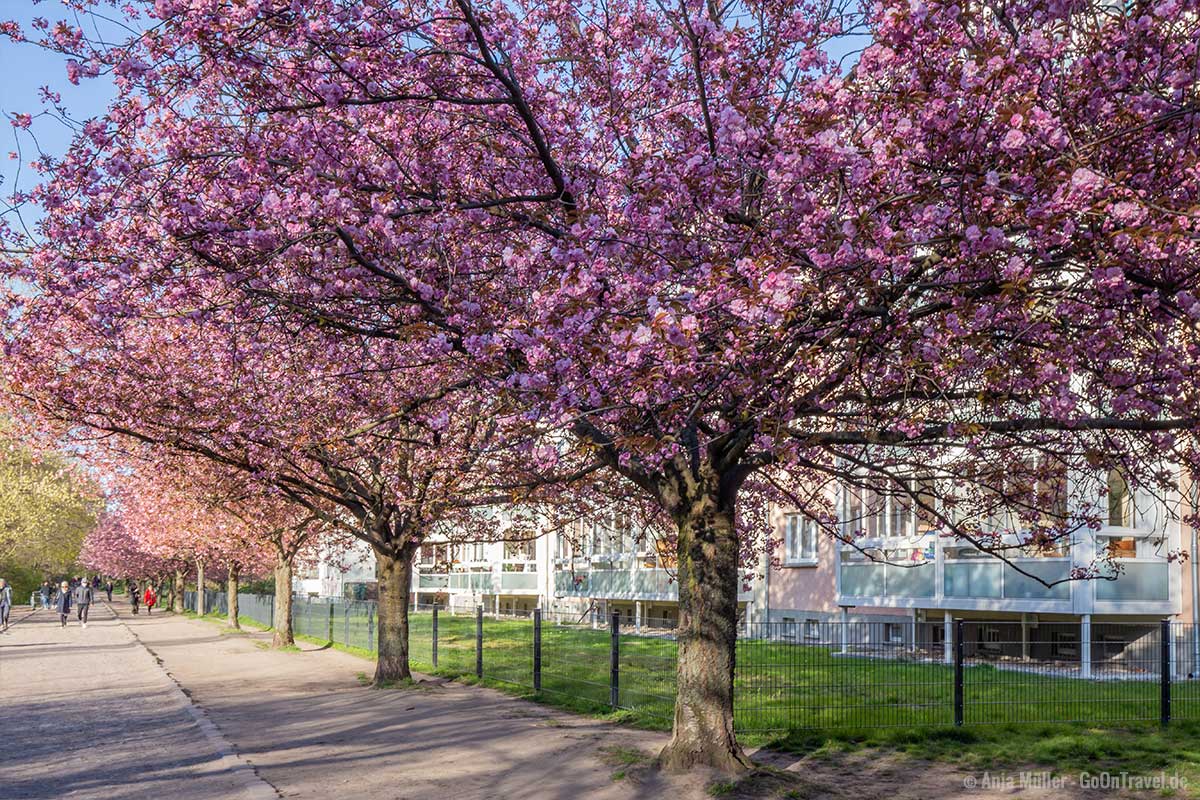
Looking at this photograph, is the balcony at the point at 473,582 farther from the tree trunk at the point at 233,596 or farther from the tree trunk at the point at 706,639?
the tree trunk at the point at 706,639

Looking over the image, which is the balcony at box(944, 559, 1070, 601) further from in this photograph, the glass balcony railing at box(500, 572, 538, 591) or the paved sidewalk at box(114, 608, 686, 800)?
the glass balcony railing at box(500, 572, 538, 591)

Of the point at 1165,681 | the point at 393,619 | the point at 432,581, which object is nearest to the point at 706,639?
the point at 1165,681

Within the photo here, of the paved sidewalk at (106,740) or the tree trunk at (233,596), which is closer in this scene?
the paved sidewalk at (106,740)

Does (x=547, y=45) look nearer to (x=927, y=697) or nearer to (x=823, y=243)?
(x=823, y=243)

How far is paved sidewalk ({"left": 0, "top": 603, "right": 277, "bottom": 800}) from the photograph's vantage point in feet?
31.7

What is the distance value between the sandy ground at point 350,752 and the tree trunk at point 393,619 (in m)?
0.58

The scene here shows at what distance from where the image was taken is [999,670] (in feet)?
44.0

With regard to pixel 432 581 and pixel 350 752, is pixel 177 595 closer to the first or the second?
pixel 432 581

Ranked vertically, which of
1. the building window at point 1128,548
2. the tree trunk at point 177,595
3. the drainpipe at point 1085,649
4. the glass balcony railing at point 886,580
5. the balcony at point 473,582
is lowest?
the tree trunk at point 177,595

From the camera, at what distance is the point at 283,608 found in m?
30.2

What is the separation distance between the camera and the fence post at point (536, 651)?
17000mm

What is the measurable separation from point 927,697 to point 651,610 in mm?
26014

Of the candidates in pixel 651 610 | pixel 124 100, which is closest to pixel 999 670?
pixel 124 100

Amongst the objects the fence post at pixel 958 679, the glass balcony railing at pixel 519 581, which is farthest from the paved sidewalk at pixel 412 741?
the glass balcony railing at pixel 519 581
